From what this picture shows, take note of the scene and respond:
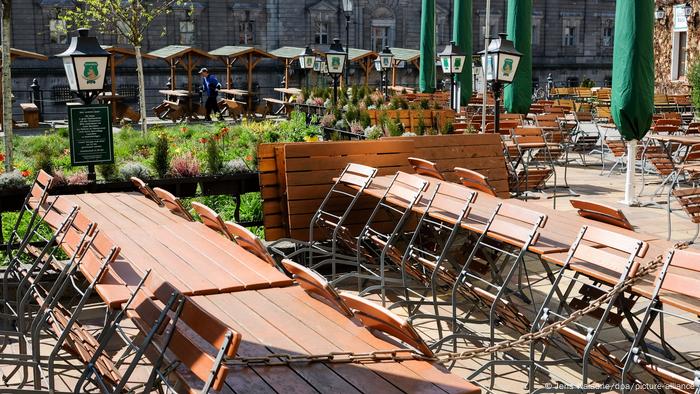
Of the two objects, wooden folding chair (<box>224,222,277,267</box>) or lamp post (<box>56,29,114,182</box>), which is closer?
wooden folding chair (<box>224,222,277,267</box>)

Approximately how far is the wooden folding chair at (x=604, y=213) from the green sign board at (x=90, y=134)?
181 inches

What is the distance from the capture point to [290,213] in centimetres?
777

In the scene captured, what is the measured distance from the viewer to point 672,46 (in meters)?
36.6

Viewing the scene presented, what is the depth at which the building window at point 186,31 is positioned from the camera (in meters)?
47.2

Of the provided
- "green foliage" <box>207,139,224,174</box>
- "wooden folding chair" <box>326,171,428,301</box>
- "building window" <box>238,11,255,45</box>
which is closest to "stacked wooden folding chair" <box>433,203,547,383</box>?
"wooden folding chair" <box>326,171,428,301</box>

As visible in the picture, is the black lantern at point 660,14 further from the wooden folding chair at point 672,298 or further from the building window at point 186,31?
the wooden folding chair at point 672,298

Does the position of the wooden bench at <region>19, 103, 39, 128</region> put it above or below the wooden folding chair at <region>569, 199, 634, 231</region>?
below

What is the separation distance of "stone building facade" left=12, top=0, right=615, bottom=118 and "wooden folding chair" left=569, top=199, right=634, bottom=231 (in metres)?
38.0

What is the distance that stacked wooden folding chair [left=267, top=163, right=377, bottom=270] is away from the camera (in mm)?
7367

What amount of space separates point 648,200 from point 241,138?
6.04m

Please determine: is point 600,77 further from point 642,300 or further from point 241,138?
point 642,300

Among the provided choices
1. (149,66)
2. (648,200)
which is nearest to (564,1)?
(149,66)

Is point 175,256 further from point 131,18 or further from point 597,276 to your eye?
point 131,18

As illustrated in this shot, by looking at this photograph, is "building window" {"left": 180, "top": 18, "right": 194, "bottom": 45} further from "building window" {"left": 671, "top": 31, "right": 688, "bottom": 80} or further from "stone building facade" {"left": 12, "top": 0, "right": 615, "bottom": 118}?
"building window" {"left": 671, "top": 31, "right": 688, "bottom": 80}
